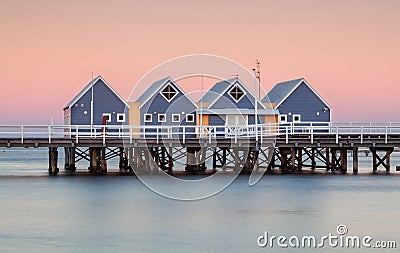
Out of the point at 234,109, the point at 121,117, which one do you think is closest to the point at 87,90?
the point at 121,117

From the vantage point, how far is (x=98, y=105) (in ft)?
170

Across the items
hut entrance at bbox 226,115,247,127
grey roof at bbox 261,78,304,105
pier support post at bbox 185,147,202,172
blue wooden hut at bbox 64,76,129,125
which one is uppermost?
grey roof at bbox 261,78,304,105

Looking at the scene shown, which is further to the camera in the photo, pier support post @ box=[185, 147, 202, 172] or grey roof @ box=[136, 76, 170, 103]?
grey roof @ box=[136, 76, 170, 103]

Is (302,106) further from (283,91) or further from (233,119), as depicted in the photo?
(233,119)

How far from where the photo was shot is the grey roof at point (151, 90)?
52625mm

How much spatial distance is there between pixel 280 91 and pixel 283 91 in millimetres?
944

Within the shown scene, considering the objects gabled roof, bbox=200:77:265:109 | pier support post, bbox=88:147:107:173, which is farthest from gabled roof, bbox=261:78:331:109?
pier support post, bbox=88:147:107:173

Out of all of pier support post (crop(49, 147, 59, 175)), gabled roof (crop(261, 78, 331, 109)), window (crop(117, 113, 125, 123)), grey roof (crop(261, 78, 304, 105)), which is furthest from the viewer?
grey roof (crop(261, 78, 304, 105))

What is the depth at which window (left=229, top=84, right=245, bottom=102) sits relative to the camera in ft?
174

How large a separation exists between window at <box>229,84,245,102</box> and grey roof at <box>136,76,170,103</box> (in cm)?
404

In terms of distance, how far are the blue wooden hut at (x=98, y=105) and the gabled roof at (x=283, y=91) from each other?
9.30 m

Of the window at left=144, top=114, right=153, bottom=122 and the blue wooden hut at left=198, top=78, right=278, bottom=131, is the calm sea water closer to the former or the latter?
the window at left=144, top=114, right=153, bottom=122

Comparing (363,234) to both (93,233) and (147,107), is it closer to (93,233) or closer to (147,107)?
(93,233)

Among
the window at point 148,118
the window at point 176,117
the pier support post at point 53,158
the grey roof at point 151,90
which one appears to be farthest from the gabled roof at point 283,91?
the pier support post at point 53,158
